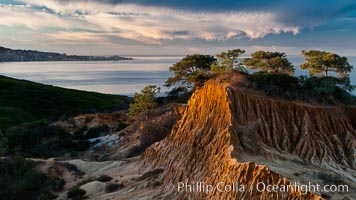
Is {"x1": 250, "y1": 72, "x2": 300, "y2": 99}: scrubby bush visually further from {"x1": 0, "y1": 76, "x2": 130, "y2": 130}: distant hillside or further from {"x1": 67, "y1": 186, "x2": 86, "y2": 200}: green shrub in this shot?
{"x1": 0, "y1": 76, "x2": 130, "y2": 130}: distant hillside

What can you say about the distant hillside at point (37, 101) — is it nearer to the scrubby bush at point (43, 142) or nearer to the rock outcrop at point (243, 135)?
the scrubby bush at point (43, 142)

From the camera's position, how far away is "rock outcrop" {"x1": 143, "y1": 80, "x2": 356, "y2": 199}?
65.8 ft

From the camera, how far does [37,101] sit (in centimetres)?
8919

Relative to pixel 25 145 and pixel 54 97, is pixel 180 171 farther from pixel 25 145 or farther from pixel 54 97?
pixel 54 97

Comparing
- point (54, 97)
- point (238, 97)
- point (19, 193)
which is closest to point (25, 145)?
point (19, 193)

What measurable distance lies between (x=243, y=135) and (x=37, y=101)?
7796 centimetres

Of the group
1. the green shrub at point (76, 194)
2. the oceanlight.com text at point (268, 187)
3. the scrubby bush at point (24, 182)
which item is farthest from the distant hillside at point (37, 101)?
the oceanlight.com text at point (268, 187)

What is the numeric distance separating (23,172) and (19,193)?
369cm

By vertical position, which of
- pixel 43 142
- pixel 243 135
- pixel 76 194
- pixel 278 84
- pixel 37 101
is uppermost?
pixel 278 84

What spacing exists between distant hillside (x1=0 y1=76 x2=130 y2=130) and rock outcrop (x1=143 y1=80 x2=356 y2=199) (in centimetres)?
4374

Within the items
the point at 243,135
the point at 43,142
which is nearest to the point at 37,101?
the point at 43,142

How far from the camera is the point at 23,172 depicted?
27562 mm

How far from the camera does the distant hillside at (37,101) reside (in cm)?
7529

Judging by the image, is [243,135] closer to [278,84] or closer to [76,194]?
[278,84]
